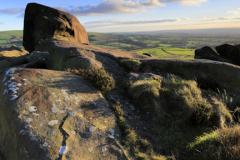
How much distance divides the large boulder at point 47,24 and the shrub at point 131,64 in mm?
11866

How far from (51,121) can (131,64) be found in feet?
23.5

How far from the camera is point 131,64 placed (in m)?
10.2

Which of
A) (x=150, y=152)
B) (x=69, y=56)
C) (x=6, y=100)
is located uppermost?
(x=69, y=56)

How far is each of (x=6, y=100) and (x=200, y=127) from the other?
7.99m

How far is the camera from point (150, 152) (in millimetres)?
4746

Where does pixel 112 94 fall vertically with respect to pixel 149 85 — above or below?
below

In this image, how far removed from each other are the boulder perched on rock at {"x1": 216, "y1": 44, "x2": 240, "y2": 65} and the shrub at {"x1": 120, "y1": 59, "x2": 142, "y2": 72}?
41.8 ft

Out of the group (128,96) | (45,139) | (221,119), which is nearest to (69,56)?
(128,96)

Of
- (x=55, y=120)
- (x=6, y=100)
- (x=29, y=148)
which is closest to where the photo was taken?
(x=29, y=148)

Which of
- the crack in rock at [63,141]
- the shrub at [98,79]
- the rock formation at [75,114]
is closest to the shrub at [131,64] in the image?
the rock formation at [75,114]

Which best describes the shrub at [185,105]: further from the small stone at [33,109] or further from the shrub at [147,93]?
the small stone at [33,109]

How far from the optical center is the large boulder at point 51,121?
374 centimetres

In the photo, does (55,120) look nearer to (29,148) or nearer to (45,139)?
(45,139)

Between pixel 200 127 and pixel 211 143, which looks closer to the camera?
pixel 211 143
